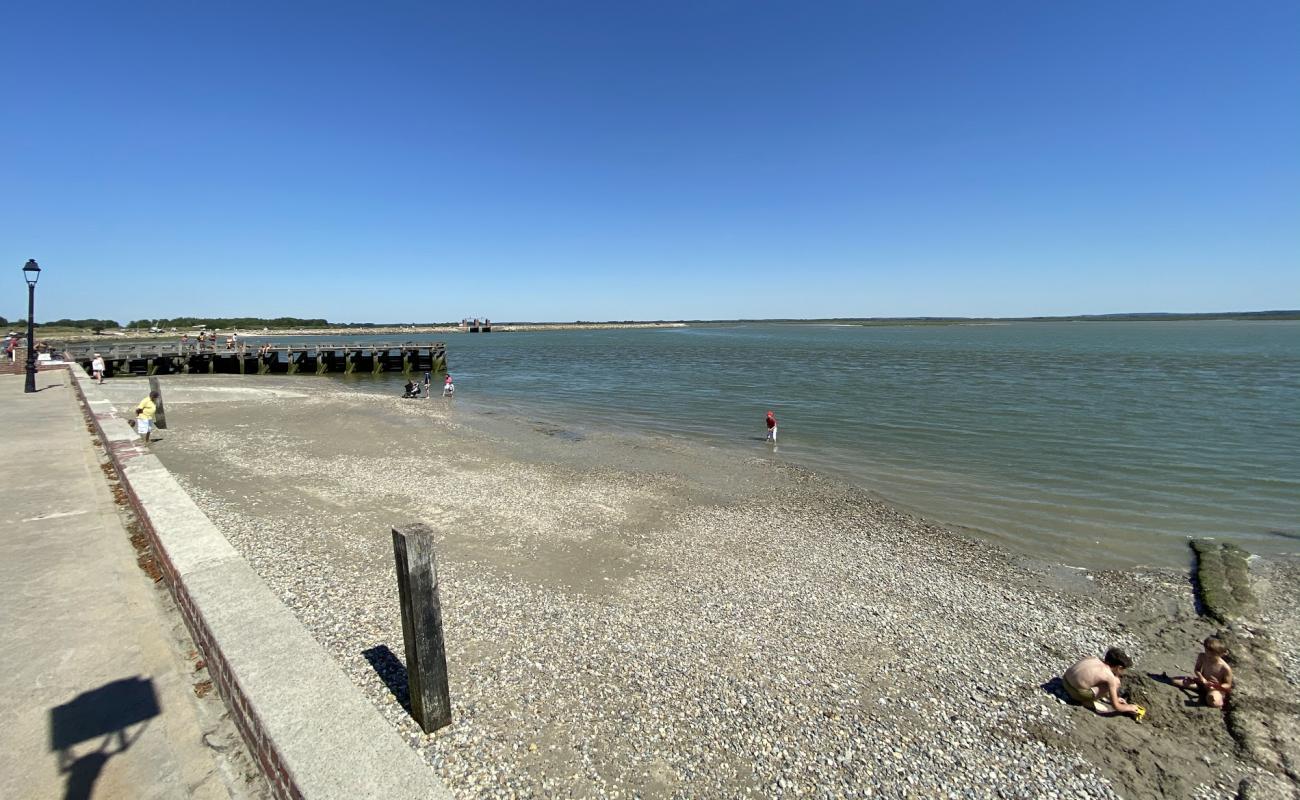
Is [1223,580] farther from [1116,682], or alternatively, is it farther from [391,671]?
[391,671]

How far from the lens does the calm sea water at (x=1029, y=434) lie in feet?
38.0

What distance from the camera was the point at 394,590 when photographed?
7289 mm

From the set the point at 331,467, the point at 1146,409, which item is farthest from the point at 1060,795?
the point at 1146,409

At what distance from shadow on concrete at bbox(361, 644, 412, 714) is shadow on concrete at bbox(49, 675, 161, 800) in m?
1.65

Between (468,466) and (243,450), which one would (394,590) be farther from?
(243,450)

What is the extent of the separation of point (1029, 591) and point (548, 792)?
7860 mm

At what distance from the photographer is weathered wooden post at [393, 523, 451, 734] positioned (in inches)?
169

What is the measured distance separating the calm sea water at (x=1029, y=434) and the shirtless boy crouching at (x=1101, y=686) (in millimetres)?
4699

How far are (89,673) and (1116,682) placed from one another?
9571 millimetres

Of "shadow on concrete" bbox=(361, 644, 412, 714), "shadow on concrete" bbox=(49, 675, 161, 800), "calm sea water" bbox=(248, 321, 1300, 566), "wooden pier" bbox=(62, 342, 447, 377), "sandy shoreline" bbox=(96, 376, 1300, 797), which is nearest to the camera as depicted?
"shadow on concrete" bbox=(49, 675, 161, 800)

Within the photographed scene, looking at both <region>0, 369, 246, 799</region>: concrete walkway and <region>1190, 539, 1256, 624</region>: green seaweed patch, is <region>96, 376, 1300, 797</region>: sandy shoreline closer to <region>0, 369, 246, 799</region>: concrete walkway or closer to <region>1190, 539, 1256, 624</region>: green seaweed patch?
<region>1190, 539, 1256, 624</region>: green seaweed patch

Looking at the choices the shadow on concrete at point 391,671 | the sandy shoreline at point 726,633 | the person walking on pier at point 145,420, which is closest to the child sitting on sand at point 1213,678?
the sandy shoreline at point 726,633

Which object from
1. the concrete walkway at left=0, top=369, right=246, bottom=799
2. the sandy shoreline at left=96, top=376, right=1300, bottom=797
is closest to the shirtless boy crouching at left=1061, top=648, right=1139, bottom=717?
the sandy shoreline at left=96, top=376, right=1300, bottom=797

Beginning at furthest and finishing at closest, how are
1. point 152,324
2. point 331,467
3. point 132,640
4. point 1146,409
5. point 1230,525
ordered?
point 152,324 → point 1146,409 → point 331,467 → point 1230,525 → point 132,640
